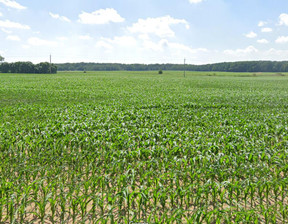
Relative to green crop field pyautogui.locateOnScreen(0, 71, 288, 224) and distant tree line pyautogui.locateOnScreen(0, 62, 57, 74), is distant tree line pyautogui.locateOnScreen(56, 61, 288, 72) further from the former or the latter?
green crop field pyautogui.locateOnScreen(0, 71, 288, 224)

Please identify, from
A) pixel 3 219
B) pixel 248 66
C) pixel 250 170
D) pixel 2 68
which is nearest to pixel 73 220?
pixel 3 219

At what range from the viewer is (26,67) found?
107 metres

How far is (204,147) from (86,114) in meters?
8.94

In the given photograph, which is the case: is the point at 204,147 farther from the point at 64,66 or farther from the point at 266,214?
the point at 64,66

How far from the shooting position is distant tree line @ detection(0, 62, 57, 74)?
107175mm

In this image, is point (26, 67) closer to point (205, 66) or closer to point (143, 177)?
point (143, 177)

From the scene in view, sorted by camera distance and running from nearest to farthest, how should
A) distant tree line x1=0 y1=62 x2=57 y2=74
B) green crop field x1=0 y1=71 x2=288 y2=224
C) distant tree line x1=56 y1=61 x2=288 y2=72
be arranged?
green crop field x1=0 y1=71 x2=288 y2=224, distant tree line x1=0 y1=62 x2=57 y2=74, distant tree line x1=56 y1=61 x2=288 y2=72

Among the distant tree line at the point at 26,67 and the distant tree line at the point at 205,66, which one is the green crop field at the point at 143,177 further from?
the distant tree line at the point at 205,66

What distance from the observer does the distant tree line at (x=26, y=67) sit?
107m

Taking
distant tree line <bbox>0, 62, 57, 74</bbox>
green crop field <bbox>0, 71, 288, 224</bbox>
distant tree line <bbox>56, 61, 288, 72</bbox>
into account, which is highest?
distant tree line <bbox>56, 61, 288, 72</bbox>

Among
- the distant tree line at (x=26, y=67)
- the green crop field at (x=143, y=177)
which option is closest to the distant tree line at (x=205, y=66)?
the distant tree line at (x=26, y=67)

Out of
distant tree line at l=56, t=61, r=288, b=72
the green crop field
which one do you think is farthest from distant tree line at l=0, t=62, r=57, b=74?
the green crop field

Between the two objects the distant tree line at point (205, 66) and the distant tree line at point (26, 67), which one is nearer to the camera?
the distant tree line at point (26, 67)

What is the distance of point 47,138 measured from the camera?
27.0ft
